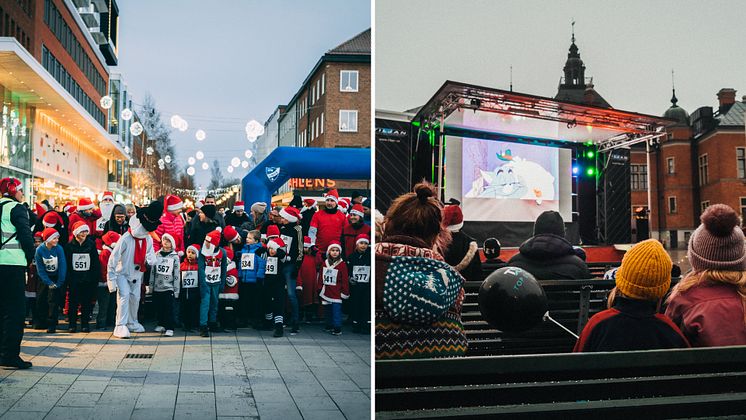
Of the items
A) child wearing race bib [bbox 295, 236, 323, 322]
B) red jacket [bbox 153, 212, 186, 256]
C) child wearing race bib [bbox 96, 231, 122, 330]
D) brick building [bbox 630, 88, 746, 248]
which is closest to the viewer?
child wearing race bib [bbox 96, 231, 122, 330]

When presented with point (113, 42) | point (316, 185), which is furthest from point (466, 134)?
point (113, 42)

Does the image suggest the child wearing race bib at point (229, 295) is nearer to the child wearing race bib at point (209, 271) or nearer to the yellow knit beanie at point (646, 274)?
the child wearing race bib at point (209, 271)

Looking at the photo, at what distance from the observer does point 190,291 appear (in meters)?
7.62

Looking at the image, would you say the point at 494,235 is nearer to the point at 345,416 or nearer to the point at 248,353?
the point at 248,353

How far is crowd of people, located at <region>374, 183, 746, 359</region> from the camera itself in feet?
7.42

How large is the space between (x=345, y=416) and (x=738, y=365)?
2.66 m

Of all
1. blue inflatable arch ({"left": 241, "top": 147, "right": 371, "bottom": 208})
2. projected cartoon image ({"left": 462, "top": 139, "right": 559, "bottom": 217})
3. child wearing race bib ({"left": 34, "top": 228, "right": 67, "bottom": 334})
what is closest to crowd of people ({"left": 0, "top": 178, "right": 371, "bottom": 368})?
child wearing race bib ({"left": 34, "top": 228, "right": 67, "bottom": 334})

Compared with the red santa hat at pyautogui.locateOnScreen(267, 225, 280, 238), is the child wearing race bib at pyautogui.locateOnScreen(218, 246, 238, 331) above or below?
below

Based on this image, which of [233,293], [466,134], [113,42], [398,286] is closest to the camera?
[398,286]

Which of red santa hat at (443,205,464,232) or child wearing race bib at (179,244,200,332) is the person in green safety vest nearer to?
child wearing race bib at (179,244,200,332)

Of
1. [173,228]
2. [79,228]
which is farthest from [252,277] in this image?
[79,228]

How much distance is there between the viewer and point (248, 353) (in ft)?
21.1

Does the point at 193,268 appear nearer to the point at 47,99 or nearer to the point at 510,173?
the point at 510,173

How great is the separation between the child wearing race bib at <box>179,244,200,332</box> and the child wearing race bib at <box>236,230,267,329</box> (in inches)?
23.1
